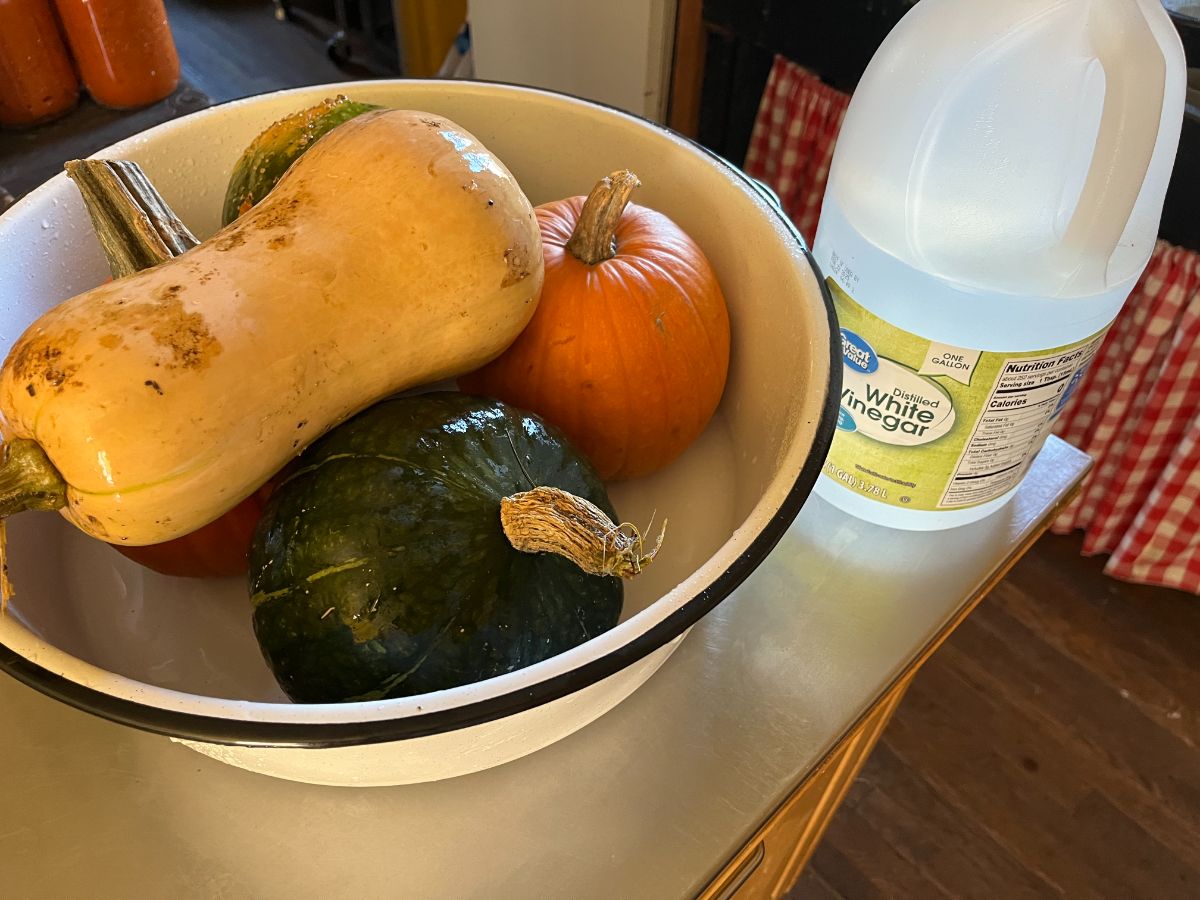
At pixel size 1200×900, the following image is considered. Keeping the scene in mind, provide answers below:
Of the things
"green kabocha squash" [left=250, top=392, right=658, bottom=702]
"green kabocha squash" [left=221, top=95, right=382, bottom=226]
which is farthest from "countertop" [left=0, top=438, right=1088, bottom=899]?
"green kabocha squash" [left=221, top=95, right=382, bottom=226]

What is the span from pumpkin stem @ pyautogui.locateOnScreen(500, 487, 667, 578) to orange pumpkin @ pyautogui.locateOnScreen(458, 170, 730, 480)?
13 centimetres

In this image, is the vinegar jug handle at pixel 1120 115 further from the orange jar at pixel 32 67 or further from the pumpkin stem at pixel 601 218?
the orange jar at pixel 32 67

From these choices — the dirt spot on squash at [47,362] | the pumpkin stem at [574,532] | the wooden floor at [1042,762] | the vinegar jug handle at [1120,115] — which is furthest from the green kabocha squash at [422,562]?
the wooden floor at [1042,762]

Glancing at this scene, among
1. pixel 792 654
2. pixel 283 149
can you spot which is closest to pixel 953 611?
pixel 792 654

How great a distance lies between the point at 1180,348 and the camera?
1039 mm

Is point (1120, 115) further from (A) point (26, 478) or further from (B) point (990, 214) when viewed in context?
(A) point (26, 478)

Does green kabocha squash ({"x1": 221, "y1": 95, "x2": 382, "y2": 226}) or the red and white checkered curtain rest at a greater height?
green kabocha squash ({"x1": 221, "y1": 95, "x2": 382, "y2": 226})

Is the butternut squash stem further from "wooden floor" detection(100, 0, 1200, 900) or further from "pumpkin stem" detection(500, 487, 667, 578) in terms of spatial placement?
"wooden floor" detection(100, 0, 1200, 900)

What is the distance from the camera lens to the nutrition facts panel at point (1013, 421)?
43 cm

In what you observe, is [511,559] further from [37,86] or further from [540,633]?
[37,86]

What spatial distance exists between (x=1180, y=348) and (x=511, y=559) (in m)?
0.98

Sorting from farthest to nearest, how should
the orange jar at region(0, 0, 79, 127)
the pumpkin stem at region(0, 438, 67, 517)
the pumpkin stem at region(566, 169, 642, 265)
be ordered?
the orange jar at region(0, 0, 79, 127) → the pumpkin stem at region(566, 169, 642, 265) → the pumpkin stem at region(0, 438, 67, 517)

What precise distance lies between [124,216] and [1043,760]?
1.16 meters

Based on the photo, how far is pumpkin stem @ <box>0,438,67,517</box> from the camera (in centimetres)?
35
